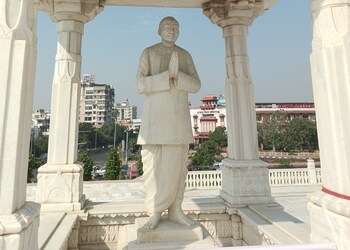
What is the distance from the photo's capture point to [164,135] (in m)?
3.52

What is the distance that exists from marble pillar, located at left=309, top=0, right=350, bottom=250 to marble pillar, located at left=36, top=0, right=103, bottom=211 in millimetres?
4445

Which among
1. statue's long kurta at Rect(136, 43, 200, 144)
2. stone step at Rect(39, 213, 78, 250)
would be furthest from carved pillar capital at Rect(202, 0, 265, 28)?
stone step at Rect(39, 213, 78, 250)

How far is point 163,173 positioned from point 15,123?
79.5 inches

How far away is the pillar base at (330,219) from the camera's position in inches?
85.5

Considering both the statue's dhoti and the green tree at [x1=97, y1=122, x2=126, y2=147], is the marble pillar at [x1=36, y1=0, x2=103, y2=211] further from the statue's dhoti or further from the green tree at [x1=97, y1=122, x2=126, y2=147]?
the green tree at [x1=97, y1=122, x2=126, y2=147]

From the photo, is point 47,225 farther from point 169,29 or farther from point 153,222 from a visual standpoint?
point 169,29

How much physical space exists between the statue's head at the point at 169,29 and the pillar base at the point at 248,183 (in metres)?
3.18

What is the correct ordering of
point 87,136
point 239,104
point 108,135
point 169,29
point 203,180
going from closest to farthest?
point 169,29, point 239,104, point 203,180, point 87,136, point 108,135

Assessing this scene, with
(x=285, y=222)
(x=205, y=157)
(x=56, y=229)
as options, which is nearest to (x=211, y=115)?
(x=205, y=157)

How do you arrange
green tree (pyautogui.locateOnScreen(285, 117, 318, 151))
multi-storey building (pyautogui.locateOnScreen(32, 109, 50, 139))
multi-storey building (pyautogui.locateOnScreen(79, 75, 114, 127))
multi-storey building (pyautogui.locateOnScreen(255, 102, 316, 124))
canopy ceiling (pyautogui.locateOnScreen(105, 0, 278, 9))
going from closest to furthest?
1. canopy ceiling (pyautogui.locateOnScreen(105, 0, 278, 9))
2. green tree (pyautogui.locateOnScreen(285, 117, 318, 151))
3. multi-storey building (pyautogui.locateOnScreen(255, 102, 316, 124))
4. multi-storey building (pyautogui.locateOnScreen(32, 109, 50, 139))
5. multi-storey building (pyautogui.locateOnScreen(79, 75, 114, 127))

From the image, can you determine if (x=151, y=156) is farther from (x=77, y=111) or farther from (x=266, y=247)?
(x=77, y=111)

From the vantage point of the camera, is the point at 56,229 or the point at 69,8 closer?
the point at 56,229

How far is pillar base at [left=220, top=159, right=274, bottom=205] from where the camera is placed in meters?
5.43

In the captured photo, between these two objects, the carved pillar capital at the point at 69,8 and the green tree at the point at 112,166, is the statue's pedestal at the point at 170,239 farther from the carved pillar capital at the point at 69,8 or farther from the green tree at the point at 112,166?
the green tree at the point at 112,166
